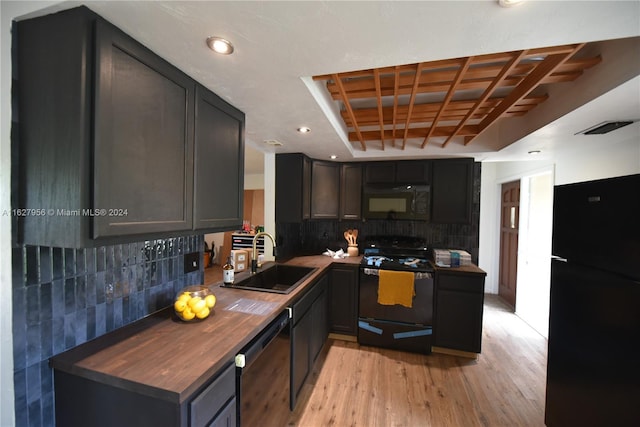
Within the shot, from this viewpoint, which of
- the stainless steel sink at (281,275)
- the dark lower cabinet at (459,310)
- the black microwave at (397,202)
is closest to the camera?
the stainless steel sink at (281,275)

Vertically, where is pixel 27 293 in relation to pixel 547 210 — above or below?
below

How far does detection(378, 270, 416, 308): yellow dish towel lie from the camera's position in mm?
2559

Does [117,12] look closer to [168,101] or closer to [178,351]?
[168,101]

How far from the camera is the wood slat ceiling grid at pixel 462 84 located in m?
1.24

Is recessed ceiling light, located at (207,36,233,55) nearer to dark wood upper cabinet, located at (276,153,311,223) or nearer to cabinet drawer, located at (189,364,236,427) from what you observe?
cabinet drawer, located at (189,364,236,427)

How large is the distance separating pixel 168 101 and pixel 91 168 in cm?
45

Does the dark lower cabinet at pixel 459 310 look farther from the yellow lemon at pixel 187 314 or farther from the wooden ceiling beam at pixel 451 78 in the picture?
the yellow lemon at pixel 187 314

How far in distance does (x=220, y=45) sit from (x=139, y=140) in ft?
1.62

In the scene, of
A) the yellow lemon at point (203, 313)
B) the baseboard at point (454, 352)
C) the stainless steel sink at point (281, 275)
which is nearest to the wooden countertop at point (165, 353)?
the yellow lemon at point (203, 313)

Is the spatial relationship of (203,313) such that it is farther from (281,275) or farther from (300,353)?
(281,275)

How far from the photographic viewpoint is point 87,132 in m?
0.78

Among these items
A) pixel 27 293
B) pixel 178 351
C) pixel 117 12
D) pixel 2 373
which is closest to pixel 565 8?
pixel 117 12

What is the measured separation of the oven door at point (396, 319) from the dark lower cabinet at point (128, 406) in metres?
1.97

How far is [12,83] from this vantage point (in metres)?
0.83
